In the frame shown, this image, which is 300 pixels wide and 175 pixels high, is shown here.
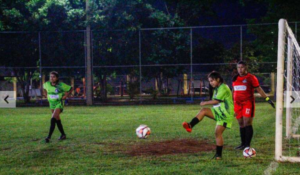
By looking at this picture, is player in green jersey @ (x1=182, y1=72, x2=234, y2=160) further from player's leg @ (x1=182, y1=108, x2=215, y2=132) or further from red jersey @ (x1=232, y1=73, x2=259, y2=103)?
red jersey @ (x1=232, y1=73, x2=259, y2=103)

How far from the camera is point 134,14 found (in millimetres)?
27344

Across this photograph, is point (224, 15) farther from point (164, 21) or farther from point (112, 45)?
point (112, 45)

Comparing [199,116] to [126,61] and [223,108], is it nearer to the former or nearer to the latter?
[223,108]

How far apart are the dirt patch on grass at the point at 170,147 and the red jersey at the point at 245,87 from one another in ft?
4.32

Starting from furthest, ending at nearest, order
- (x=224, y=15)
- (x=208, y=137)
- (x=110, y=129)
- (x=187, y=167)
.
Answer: (x=224, y=15) < (x=110, y=129) < (x=208, y=137) < (x=187, y=167)

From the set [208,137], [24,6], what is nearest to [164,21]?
[24,6]

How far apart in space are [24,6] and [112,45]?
7945mm

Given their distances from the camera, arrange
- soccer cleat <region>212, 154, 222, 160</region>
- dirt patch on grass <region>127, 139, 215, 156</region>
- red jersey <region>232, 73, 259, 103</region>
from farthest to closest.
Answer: red jersey <region>232, 73, 259, 103</region> < dirt patch on grass <region>127, 139, 215, 156</region> < soccer cleat <region>212, 154, 222, 160</region>

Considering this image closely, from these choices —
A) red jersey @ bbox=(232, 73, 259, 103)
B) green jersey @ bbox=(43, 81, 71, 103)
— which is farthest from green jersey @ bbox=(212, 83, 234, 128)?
green jersey @ bbox=(43, 81, 71, 103)

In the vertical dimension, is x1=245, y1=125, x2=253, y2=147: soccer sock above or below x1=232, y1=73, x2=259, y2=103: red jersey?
below

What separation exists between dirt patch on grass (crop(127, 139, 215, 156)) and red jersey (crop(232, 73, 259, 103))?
1.32 m

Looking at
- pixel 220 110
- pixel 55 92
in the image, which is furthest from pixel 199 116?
pixel 55 92

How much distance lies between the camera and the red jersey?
26.3 ft

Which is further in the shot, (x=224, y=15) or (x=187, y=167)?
(x=224, y=15)
